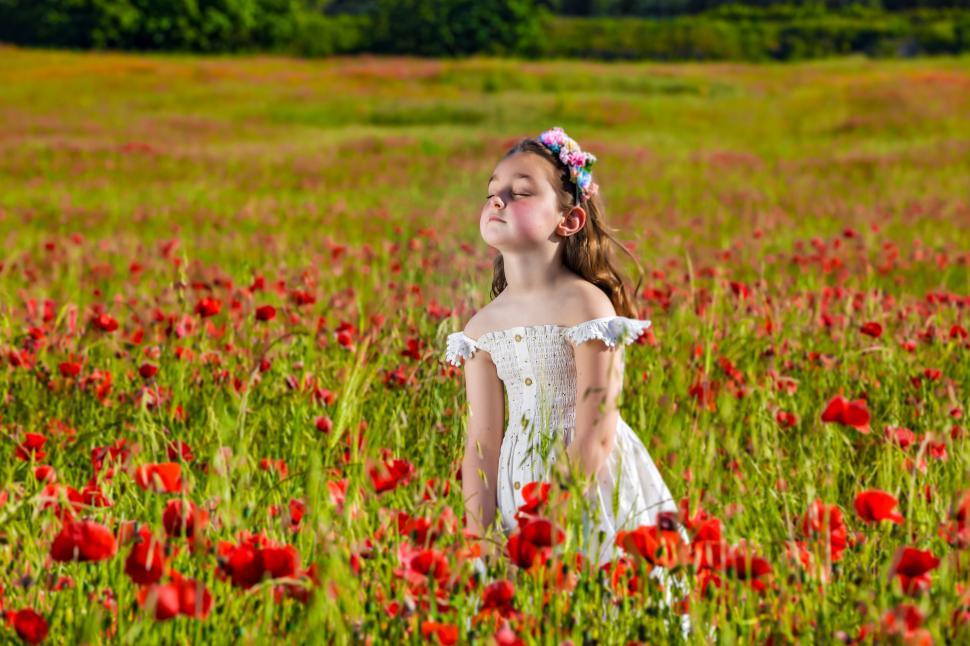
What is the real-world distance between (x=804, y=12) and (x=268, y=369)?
245 feet

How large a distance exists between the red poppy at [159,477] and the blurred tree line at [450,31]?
62.3 meters

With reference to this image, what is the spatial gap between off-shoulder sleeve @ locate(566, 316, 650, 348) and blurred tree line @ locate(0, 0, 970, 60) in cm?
6114

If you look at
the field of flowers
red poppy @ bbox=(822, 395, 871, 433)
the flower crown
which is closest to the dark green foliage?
the field of flowers

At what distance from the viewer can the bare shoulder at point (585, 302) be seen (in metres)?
2.55

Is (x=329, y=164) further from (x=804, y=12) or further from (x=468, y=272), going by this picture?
(x=804, y=12)

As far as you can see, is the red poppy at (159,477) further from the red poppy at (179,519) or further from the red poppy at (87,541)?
the red poppy at (87,541)

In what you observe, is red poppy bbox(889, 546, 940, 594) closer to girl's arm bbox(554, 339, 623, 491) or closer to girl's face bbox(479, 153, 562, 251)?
girl's arm bbox(554, 339, 623, 491)

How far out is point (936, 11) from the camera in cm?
6831

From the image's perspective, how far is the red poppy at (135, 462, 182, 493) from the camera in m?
1.53

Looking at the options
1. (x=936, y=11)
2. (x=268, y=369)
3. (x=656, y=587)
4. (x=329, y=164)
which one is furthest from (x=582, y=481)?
(x=936, y=11)

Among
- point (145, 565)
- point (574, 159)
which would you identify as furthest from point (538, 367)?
point (145, 565)

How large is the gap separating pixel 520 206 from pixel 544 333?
324mm

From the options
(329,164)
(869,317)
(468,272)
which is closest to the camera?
(869,317)

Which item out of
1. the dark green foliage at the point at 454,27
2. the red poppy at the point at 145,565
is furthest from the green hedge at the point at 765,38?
the red poppy at the point at 145,565
